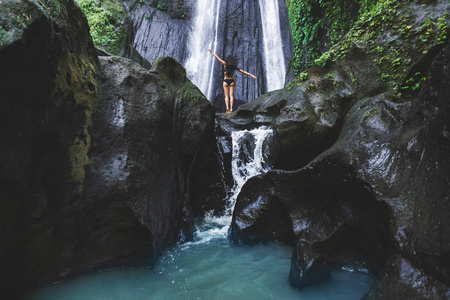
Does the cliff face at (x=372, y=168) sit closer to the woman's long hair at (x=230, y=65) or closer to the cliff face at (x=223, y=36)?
the woman's long hair at (x=230, y=65)

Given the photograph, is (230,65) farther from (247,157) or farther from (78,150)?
(78,150)

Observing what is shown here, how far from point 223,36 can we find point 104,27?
8.98m

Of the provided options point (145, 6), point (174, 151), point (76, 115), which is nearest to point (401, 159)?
point (174, 151)

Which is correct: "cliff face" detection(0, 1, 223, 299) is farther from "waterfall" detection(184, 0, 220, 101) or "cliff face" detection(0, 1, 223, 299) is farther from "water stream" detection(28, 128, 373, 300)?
"waterfall" detection(184, 0, 220, 101)

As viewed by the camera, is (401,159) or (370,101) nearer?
(401,159)

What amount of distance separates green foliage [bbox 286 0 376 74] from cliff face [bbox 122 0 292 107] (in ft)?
9.94

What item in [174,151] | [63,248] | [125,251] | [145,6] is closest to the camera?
[63,248]

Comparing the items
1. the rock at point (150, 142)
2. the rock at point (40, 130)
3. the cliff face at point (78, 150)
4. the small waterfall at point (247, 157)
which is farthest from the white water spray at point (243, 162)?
the rock at point (40, 130)

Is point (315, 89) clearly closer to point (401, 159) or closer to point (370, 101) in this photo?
point (370, 101)

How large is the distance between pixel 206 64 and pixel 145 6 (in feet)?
17.7

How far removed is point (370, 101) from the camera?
4.24 meters

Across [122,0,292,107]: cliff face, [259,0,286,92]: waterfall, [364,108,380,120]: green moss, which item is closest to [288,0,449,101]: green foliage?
[364,108,380,120]: green moss

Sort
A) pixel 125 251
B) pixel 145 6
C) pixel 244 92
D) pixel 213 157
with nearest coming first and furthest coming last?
pixel 125 251, pixel 213 157, pixel 244 92, pixel 145 6

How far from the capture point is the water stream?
9.12 feet
